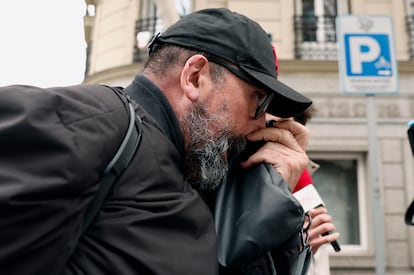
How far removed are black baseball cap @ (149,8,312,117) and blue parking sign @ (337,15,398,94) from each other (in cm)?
243

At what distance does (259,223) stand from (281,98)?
398mm

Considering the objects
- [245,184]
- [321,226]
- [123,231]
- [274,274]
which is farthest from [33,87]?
[321,226]

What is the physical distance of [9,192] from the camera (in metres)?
0.75

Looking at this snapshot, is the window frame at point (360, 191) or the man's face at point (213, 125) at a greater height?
the man's face at point (213, 125)

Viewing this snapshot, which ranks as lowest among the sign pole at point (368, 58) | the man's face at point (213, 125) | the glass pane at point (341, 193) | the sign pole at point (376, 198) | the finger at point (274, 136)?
the glass pane at point (341, 193)

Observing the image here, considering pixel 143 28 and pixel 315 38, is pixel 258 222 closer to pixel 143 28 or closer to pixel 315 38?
pixel 315 38

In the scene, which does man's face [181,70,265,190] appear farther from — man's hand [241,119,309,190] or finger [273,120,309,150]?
finger [273,120,309,150]

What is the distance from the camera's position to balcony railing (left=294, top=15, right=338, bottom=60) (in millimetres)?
8117

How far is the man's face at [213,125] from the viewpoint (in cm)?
126

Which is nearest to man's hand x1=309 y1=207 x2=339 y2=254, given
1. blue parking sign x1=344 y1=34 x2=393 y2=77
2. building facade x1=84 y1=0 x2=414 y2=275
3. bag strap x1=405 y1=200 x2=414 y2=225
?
bag strap x1=405 y1=200 x2=414 y2=225

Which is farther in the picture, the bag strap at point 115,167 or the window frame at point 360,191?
the window frame at point 360,191

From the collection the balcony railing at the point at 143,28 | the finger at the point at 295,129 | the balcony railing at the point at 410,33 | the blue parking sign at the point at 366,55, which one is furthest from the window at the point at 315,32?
the finger at the point at 295,129

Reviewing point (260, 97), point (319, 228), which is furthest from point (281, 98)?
point (319, 228)

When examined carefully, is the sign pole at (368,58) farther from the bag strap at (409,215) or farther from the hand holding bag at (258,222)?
the hand holding bag at (258,222)
